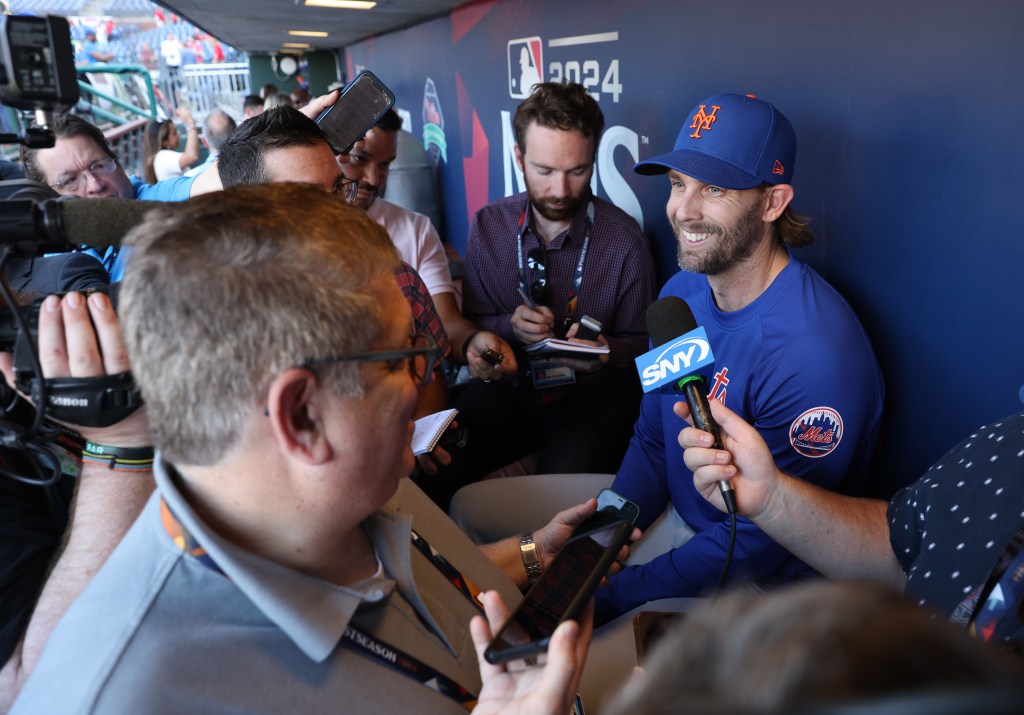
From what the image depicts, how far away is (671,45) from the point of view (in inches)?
99.7

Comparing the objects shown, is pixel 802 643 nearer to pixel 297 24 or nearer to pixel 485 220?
pixel 485 220

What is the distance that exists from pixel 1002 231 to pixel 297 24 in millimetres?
5982

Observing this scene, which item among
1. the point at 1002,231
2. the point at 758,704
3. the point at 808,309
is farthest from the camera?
the point at 808,309

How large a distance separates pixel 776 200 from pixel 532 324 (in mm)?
906

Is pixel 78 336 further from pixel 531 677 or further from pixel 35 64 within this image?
pixel 531 677

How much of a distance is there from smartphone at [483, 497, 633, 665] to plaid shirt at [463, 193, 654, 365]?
4.95 feet

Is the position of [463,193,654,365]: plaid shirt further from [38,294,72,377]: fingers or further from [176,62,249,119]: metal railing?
[176,62,249,119]: metal railing

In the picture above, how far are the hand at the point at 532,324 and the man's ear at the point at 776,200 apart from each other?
2.77ft

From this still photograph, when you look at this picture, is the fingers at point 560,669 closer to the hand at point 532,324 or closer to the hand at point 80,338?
the hand at point 80,338

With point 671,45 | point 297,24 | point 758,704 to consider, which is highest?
point 297,24

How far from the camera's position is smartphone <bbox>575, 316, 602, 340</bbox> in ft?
7.89

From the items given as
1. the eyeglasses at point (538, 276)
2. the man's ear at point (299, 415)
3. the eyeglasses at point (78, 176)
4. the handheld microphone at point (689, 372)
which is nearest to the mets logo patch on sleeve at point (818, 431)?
the handheld microphone at point (689, 372)

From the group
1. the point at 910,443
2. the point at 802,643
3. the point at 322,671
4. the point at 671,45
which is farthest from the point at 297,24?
the point at 802,643

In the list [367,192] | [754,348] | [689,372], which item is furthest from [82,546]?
[367,192]
